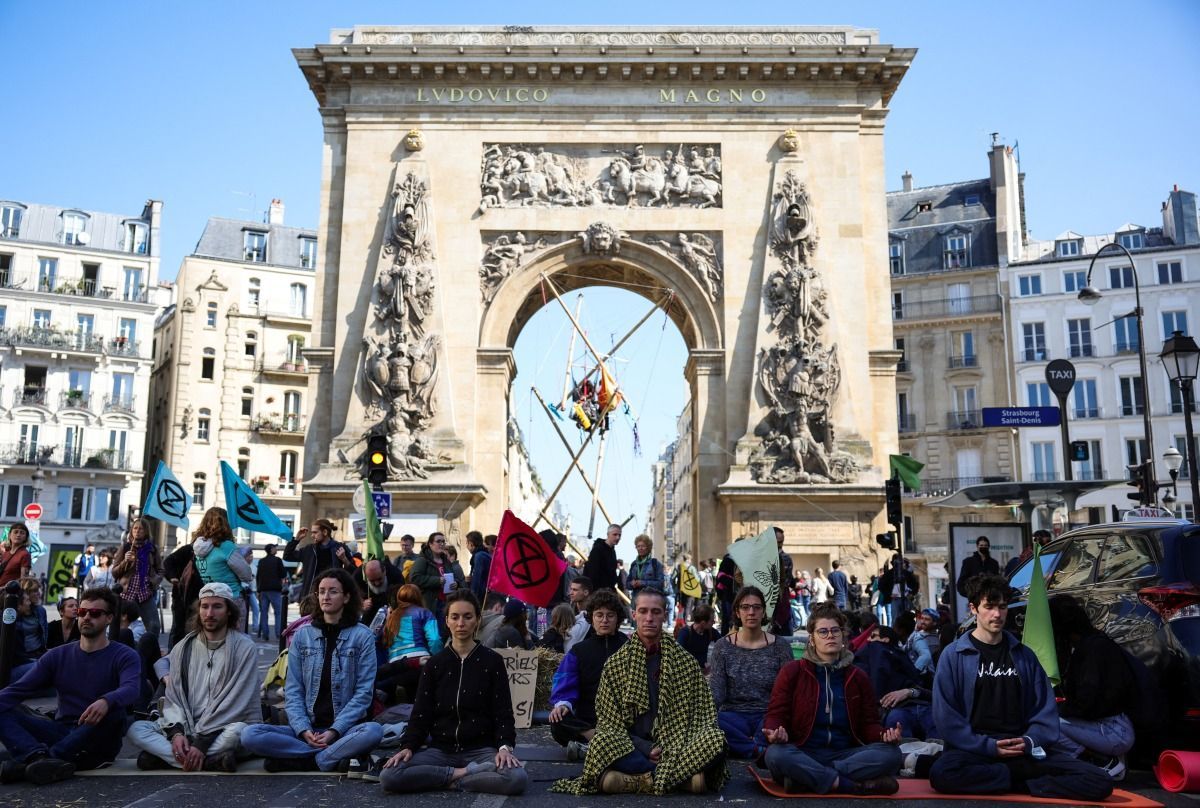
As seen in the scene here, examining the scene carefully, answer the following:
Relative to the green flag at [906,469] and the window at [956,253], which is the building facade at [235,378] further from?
the green flag at [906,469]

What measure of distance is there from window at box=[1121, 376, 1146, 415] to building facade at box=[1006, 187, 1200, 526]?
4cm

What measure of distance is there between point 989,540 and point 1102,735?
8.26 m

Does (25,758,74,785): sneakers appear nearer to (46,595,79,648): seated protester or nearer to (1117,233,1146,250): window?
(46,595,79,648): seated protester

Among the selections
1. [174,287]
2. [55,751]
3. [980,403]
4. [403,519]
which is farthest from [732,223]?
[174,287]

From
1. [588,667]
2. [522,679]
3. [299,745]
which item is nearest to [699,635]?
[522,679]

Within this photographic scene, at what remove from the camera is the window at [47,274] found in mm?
48875

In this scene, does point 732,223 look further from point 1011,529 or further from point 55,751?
point 55,751

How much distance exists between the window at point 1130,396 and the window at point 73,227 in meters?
44.0

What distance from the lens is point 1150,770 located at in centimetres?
868

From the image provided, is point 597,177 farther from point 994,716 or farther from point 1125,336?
point 1125,336

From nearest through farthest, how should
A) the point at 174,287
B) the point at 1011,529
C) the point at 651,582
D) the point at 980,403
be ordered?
the point at 1011,529
the point at 651,582
the point at 980,403
the point at 174,287

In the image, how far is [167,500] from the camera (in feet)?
47.4

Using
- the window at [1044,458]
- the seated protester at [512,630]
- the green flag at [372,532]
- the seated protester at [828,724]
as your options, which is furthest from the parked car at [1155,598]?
the window at [1044,458]

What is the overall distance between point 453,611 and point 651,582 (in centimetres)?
967
